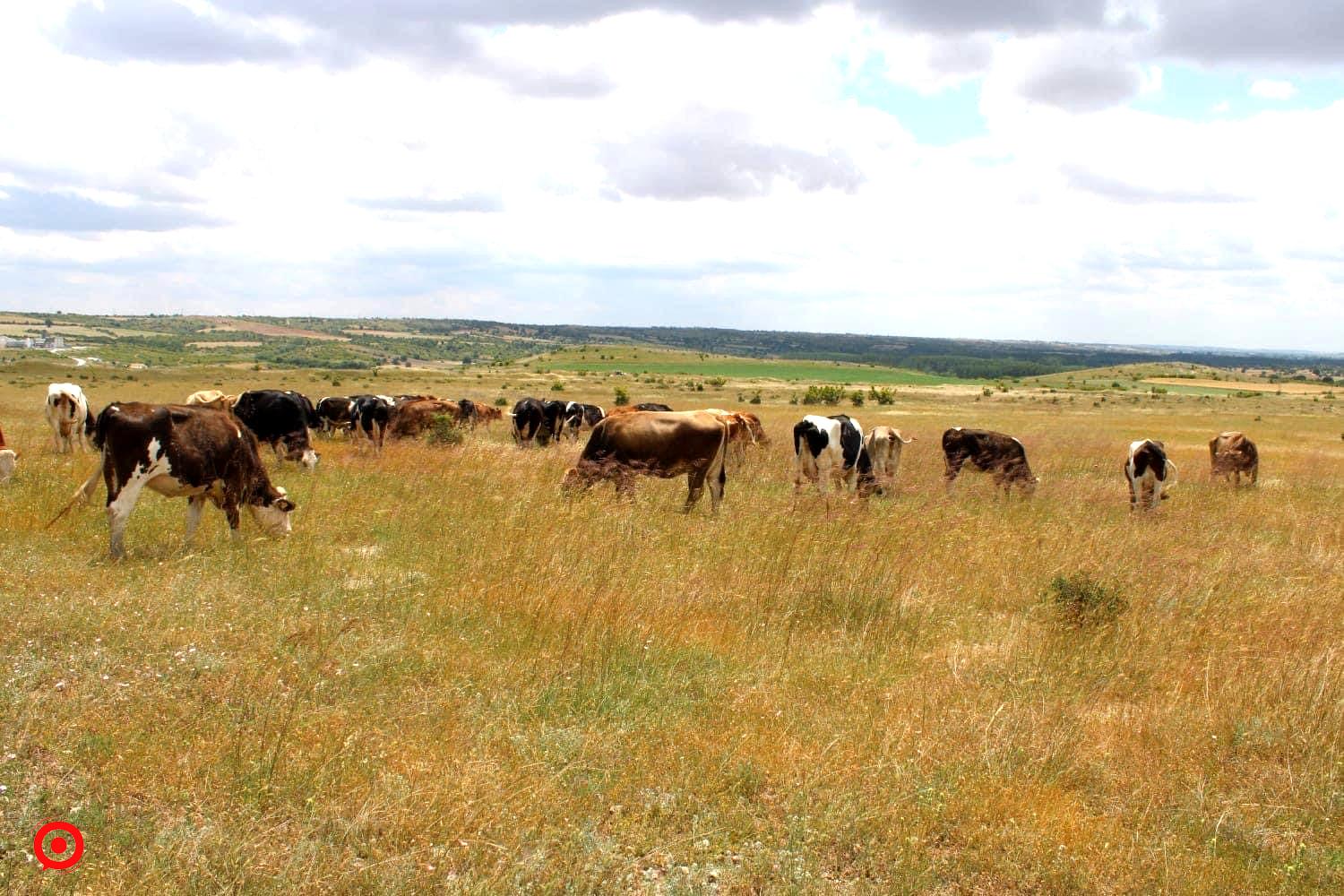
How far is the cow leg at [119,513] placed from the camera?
28.0ft

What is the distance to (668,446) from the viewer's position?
47.1 ft

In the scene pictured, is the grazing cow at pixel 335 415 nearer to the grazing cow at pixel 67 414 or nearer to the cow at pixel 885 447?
the grazing cow at pixel 67 414

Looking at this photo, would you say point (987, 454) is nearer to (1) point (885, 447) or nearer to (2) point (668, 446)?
(1) point (885, 447)

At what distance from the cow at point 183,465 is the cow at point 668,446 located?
505cm

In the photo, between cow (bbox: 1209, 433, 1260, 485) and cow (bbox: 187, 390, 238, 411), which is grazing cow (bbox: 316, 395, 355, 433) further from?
cow (bbox: 1209, 433, 1260, 485)

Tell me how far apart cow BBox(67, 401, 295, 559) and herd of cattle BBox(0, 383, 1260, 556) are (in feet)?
0.04

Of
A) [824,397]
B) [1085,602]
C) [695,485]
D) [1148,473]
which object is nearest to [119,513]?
[695,485]

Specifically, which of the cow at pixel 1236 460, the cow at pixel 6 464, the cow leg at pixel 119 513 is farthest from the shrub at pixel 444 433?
the cow at pixel 1236 460

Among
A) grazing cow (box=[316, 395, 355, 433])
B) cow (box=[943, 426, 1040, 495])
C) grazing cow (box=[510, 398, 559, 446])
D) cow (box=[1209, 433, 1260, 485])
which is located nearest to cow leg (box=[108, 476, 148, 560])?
cow (box=[943, 426, 1040, 495])

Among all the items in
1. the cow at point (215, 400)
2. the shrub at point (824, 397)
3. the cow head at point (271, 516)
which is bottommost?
the shrub at point (824, 397)

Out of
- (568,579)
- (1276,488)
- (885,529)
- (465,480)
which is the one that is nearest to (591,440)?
(465,480)

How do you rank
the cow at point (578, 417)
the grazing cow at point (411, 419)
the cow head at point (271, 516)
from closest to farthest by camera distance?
the cow head at point (271, 516)
the grazing cow at point (411, 419)
the cow at point (578, 417)

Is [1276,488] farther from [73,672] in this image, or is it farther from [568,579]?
[73,672]

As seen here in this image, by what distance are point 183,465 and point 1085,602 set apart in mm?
8737
